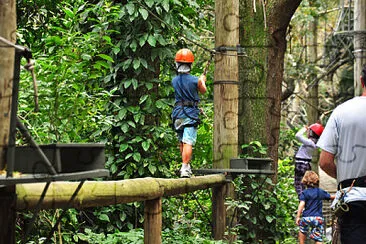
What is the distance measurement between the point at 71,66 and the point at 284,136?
35.9ft

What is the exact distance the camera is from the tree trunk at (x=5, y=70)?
3881mm

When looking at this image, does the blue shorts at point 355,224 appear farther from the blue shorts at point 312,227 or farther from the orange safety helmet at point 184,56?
the blue shorts at point 312,227

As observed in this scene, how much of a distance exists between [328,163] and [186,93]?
11.6ft

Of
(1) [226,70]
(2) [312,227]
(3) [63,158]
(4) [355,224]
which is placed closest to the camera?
(3) [63,158]

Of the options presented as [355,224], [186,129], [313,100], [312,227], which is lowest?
[312,227]

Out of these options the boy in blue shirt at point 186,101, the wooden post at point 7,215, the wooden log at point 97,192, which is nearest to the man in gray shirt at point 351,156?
the wooden log at point 97,192

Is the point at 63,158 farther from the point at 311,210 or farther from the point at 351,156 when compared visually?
the point at 311,210

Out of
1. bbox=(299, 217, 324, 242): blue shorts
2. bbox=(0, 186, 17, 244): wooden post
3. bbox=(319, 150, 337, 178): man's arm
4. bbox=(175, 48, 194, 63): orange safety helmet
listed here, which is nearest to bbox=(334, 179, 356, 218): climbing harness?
bbox=(319, 150, 337, 178): man's arm

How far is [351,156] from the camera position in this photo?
504cm

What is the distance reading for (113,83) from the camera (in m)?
9.77

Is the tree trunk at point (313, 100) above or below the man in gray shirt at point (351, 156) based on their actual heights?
above

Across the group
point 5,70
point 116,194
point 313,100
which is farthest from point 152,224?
point 313,100

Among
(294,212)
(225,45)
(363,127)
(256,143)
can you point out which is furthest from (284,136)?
(363,127)

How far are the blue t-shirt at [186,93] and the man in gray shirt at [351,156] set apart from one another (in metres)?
3.49
